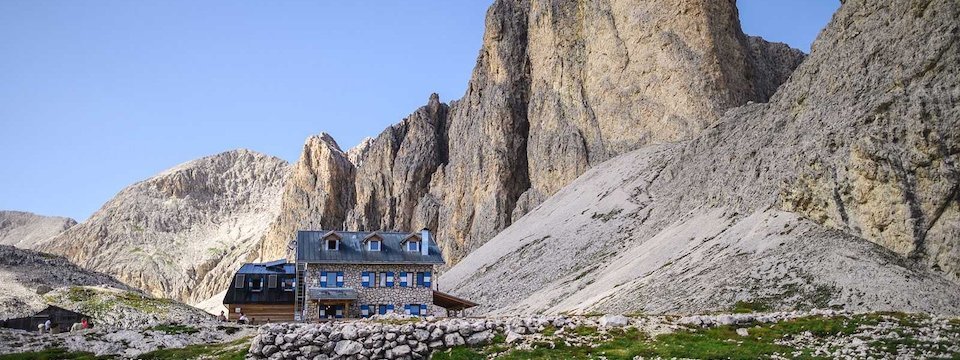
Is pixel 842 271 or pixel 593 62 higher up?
pixel 593 62

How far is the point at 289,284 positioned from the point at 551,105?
9321 cm

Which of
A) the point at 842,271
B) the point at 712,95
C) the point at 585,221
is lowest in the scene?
the point at 842,271

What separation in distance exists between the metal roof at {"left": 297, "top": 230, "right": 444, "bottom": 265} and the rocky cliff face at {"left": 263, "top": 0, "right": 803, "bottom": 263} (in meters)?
68.2

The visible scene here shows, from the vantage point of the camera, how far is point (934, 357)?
96.3 ft

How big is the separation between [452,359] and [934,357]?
15.6 m

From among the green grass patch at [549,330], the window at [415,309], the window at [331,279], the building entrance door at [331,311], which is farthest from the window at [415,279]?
the green grass patch at [549,330]

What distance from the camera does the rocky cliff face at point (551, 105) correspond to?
442 feet

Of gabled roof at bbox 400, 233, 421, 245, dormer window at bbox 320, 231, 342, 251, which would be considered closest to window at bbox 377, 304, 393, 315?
gabled roof at bbox 400, 233, 421, 245

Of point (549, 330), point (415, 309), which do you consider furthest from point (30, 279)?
point (549, 330)

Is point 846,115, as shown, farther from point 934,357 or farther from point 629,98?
point 629,98

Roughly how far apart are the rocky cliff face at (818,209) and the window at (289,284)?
66.7ft

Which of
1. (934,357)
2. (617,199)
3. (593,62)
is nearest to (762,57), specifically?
(593,62)

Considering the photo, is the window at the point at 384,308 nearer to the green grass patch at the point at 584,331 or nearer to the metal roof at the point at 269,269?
the metal roof at the point at 269,269

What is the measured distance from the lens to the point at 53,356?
127ft
